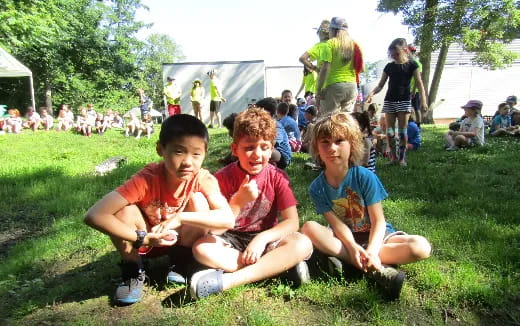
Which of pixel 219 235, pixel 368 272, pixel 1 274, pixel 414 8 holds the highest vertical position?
pixel 414 8

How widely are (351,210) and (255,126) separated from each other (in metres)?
0.88

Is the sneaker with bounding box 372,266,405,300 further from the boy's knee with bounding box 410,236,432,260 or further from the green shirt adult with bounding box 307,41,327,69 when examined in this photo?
the green shirt adult with bounding box 307,41,327,69

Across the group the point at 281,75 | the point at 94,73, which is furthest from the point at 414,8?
the point at 94,73

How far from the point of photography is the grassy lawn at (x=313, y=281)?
211 centimetres

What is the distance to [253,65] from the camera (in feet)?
70.9

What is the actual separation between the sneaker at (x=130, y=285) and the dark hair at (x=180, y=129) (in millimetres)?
832

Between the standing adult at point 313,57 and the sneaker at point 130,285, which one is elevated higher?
the standing adult at point 313,57

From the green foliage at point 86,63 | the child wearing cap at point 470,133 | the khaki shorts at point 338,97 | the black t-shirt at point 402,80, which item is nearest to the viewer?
the khaki shorts at point 338,97

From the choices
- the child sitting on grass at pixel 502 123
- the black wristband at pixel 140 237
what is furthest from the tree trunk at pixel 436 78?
the black wristband at pixel 140 237

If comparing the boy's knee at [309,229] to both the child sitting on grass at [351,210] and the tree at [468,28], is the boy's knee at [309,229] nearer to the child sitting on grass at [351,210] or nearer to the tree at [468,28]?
the child sitting on grass at [351,210]

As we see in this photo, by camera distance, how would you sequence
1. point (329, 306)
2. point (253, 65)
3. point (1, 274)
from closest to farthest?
point (329, 306), point (1, 274), point (253, 65)

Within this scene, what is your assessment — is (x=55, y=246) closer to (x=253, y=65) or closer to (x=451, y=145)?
(x=451, y=145)

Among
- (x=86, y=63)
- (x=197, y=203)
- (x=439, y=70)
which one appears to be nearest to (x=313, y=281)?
(x=197, y=203)

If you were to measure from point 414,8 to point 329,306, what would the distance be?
19.1 metres
